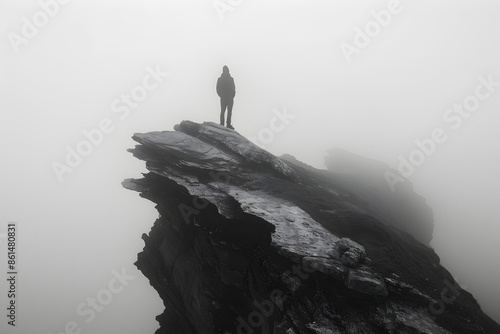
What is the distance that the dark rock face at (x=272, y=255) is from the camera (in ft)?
31.8

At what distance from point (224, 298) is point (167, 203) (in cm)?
686

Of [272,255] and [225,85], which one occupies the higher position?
[225,85]

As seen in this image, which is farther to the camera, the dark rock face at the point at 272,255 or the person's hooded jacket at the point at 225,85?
the person's hooded jacket at the point at 225,85

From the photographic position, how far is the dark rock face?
9695 millimetres

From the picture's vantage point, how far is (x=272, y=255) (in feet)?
40.4

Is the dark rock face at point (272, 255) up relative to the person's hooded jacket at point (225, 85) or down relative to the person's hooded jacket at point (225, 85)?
down

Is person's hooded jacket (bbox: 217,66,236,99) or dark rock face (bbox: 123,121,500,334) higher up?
person's hooded jacket (bbox: 217,66,236,99)

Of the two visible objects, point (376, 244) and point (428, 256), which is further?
point (428, 256)

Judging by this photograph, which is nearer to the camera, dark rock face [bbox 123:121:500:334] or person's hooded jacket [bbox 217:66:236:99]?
dark rock face [bbox 123:121:500:334]

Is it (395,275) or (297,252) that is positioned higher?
(395,275)

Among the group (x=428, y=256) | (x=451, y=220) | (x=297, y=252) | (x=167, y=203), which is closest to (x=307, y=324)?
(x=297, y=252)

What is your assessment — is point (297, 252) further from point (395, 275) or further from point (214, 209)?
point (214, 209)

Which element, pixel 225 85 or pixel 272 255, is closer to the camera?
pixel 272 255

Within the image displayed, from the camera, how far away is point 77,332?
398 feet
